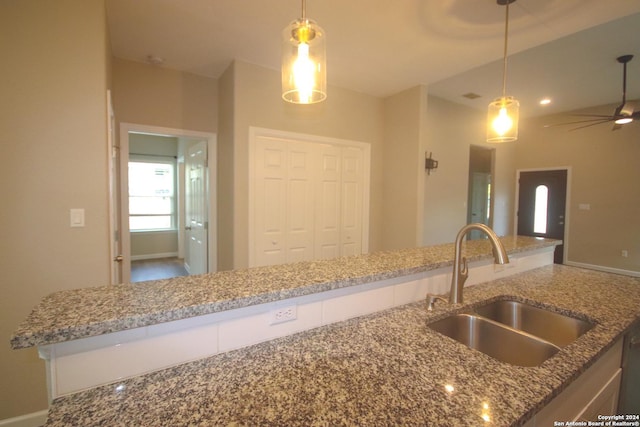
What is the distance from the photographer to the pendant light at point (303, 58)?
1.25 meters

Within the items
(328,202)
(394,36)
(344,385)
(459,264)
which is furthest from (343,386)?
(328,202)

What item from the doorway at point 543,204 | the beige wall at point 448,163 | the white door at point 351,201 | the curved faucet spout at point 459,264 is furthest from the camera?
the doorway at point 543,204

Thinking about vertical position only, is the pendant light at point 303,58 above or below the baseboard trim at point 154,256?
above

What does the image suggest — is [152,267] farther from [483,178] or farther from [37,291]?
[483,178]

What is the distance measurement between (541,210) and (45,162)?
294 inches

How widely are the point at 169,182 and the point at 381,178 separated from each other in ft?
16.4

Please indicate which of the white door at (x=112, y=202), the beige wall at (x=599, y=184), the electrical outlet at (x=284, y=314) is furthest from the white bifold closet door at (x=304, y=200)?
the beige wall at (x=599, y=184)

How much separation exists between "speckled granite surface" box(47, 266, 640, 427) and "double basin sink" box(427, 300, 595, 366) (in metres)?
0.16

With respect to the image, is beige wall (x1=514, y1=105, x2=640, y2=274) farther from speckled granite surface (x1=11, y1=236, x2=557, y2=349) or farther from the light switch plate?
the light switch plate

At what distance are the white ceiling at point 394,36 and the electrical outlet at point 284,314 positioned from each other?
202 cm

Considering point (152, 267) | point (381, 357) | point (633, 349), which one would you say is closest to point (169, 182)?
point (152, 267)

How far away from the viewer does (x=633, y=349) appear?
1.23m

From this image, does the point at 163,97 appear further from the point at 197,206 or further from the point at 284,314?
the point at 284,314

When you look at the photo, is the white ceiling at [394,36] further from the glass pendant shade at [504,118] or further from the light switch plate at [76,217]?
the light switch plate at [76,217]
